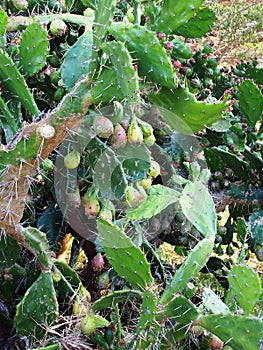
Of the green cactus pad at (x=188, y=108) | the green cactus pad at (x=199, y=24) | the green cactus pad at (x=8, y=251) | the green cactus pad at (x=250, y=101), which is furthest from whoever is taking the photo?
the green cactus pad at (x=250, y=101)

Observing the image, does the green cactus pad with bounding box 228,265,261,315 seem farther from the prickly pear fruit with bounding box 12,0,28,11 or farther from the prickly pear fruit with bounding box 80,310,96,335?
the prickly pear fruit with bounding box 12,0,28,11

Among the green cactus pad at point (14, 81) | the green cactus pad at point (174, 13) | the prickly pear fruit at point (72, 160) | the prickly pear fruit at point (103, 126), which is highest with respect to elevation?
the green cactus pad at point (174, 13)

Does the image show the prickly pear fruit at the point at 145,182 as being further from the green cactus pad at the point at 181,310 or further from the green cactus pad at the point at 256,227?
the green cactus pad at the point at 256,227

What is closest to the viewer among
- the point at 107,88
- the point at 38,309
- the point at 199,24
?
the point at 107,88

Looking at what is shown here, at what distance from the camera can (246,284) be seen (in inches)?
48.9

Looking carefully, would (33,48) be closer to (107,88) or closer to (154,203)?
(107,88)

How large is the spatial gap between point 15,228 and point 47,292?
Result: 0.71 feet

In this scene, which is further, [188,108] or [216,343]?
[216,343]

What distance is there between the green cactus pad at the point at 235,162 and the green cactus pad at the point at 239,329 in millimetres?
765

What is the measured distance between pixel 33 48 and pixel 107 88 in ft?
1.18

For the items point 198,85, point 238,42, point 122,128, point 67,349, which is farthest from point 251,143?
point 238,42

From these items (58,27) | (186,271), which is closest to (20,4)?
(58,27)

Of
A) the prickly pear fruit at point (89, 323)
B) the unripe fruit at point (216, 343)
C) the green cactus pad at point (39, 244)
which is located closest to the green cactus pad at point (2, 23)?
the green cactus pad at point (39, 244)

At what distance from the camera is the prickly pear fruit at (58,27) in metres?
1.66
